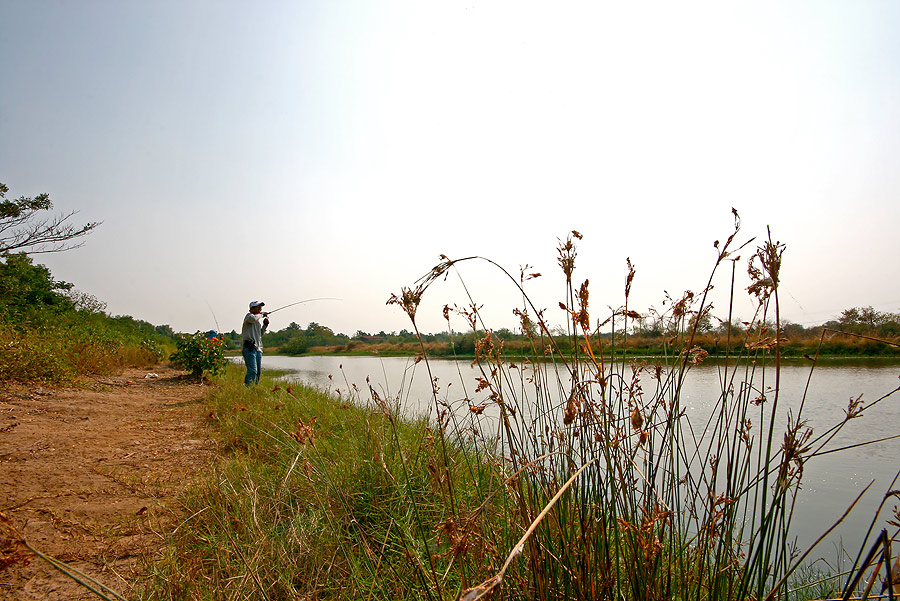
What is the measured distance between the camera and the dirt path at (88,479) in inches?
81.0

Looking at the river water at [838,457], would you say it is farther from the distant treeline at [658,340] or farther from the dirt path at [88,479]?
the dirt path at [88,479]

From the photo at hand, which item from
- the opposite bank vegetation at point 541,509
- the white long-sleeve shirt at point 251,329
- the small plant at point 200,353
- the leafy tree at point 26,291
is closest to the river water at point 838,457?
the opposite bank vegetation at point 541,509

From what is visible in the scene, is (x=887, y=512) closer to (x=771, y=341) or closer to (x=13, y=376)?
(x=771, y=341)

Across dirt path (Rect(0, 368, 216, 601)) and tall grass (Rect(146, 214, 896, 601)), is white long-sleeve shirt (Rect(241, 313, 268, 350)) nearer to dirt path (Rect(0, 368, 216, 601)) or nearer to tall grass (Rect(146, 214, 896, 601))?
dirt path (Rect(0, 368, 216, 601))

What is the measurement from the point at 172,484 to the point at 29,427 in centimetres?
226

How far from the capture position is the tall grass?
1187 mm

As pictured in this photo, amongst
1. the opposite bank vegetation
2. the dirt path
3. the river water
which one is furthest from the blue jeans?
the opposite bank vegetation

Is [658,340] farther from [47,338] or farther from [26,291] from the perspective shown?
[26,291]

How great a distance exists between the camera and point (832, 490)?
3.77 meters

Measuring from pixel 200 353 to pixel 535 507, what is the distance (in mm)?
9994

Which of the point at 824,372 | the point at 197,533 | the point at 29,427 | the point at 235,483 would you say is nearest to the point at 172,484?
the point at 235,483

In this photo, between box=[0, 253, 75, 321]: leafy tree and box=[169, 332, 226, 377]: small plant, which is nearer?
box=[0, 253, 75, 321]: leafy tree

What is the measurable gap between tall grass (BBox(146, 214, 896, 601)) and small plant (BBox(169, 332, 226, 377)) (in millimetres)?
7255

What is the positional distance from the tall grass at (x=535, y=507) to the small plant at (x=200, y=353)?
7255 millimetres
